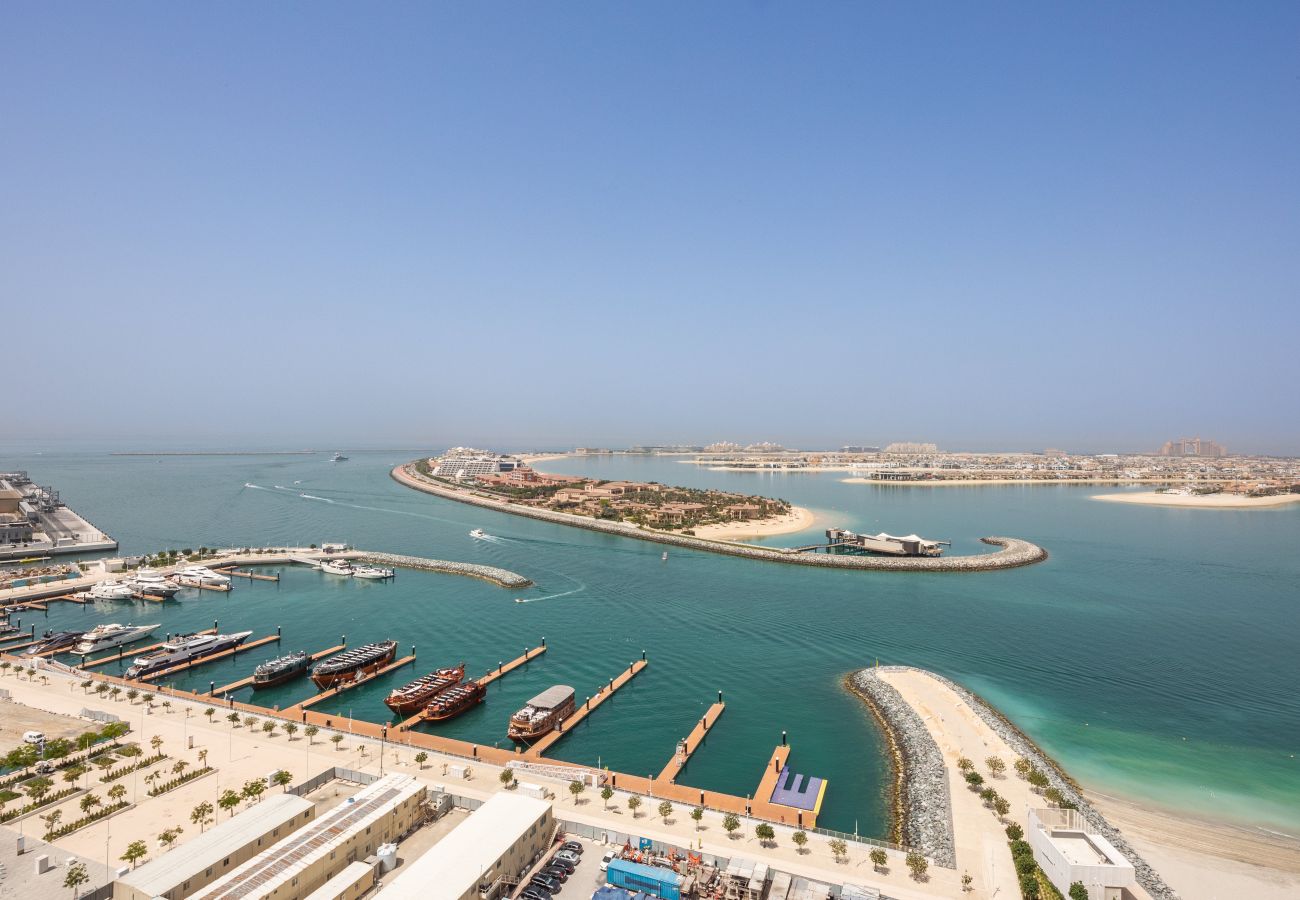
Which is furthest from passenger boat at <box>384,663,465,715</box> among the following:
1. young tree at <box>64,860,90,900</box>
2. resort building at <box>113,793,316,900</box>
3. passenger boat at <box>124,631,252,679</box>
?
young tree at <box>64,860,90,900</box>

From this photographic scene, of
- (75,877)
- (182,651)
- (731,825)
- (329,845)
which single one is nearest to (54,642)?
(182,651)

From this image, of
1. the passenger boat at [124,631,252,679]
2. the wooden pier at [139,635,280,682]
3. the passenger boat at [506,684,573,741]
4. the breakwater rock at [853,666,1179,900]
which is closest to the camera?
the breakwater rock at [853,666,1179,900]

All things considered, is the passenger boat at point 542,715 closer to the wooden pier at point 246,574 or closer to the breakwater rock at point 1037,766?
the breakwater rock at point 1037,766

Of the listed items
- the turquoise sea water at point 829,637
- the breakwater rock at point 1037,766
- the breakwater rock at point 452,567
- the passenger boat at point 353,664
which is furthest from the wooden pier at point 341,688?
the breakwater rock at point 1037,766

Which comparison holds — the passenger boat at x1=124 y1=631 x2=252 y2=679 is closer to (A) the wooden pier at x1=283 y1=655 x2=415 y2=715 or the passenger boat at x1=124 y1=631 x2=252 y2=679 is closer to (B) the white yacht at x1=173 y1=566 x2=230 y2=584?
(A) the wooden pier at x1=283 y1=655 x2=415 y2=715

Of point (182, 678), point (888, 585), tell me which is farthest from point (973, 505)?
point (182, 678)

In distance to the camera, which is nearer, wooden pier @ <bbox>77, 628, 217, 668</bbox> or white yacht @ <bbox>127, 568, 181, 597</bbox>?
wooden pier @ <bbox>77, 628, 217, 668</bbox>
